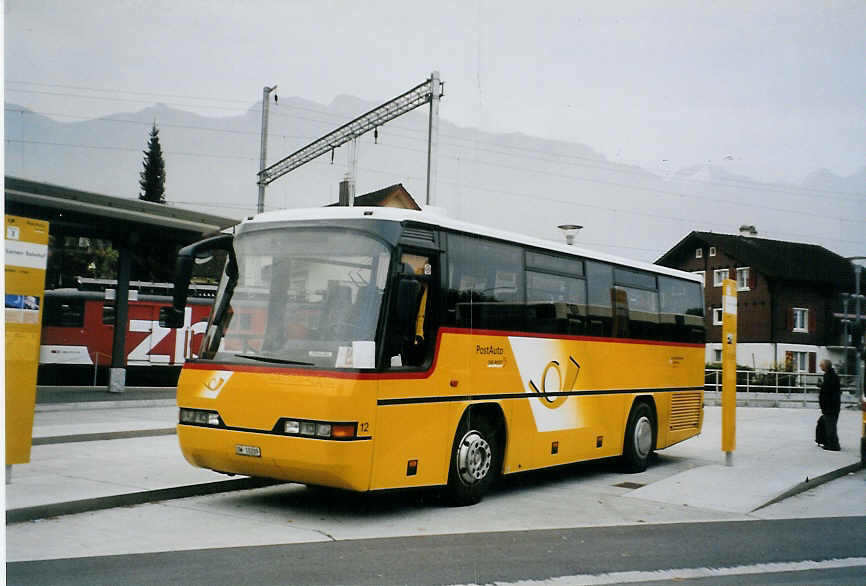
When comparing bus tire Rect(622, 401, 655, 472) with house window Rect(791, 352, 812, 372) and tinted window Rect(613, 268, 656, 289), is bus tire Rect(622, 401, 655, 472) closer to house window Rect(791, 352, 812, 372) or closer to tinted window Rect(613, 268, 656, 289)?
tinted window Rect(613, 268, 656, 289)

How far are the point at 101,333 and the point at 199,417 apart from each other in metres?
21.8

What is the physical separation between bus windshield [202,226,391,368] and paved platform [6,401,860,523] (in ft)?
6.61

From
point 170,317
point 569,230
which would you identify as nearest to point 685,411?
point 569,230

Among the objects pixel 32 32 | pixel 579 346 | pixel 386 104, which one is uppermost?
pixel 386 104

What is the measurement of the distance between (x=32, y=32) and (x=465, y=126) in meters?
9.12

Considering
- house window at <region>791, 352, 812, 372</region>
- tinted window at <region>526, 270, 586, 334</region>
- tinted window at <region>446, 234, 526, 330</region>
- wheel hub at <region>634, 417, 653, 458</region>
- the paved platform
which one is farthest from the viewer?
house window at <region>791, 352, 812, 372</region>

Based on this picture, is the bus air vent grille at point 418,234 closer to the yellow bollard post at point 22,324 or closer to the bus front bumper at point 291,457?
the bus front bumper at point 291,457

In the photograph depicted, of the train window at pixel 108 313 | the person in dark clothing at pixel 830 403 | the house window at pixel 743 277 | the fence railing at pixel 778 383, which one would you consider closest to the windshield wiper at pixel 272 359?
the person in dark clothing at pixel 830 403

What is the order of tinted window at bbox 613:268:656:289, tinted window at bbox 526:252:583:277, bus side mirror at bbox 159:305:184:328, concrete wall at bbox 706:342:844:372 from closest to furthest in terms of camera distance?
bus side mirror at bbox 159:305:184:328, tinted window at bbox 526:252:583:277, tinted window at bbox 613:268:656:289, concrete wall at bbox 706:342:844:372

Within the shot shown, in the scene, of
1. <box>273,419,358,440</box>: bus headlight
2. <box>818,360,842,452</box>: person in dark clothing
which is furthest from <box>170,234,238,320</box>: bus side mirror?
<box>818,360,842,452</box>: person in dark clothing

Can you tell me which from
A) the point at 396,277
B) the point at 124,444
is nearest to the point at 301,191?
the point at 124,444

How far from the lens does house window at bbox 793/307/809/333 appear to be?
159ft

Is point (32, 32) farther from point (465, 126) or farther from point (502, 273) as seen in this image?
point (465, 126)

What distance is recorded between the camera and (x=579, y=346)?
39.3ft
